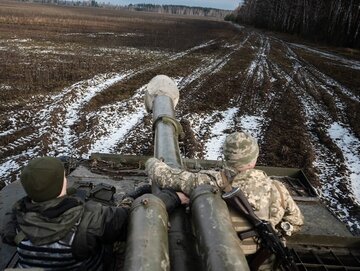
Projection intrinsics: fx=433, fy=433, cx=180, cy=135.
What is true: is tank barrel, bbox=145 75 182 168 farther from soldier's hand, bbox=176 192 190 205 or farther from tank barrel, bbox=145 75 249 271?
tank barrel, bbox=145 75 249 271

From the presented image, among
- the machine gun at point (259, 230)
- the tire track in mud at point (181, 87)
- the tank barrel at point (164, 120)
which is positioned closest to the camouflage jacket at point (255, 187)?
the machine gun at point (259, 230)

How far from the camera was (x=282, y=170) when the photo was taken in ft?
21.2

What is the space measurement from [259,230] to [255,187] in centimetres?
33

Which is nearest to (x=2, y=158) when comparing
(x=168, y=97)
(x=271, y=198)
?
(x=168, y=97)

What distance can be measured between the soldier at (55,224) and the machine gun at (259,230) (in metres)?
0.82

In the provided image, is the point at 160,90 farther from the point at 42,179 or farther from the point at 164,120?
the point at 42,179

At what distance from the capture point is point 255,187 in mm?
3365

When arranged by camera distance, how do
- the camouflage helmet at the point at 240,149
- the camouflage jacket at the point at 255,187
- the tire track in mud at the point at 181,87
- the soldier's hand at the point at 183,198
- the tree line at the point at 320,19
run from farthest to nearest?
the tree line at the point at 320,19 < the tire track in mud at the point at 181,87 < the soldier's hand at the point at 183,198 < the camouflage jacket at the point at 255,187 < the camouflage helmet at the point at 240,149

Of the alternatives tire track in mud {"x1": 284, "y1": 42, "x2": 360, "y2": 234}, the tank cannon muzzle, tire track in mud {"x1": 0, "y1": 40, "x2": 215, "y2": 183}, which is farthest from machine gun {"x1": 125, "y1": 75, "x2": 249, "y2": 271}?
tire track in mud {"x1": 0, "y1": 40, "x2": 215, "y2": 183}

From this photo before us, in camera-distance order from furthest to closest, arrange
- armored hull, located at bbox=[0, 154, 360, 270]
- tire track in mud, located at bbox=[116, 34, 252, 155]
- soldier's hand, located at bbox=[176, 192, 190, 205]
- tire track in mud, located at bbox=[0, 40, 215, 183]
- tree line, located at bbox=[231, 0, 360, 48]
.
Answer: tree line, located at bbox=[231, 0, 360, 48] → tire track in mud, located at bbox=[116, 34, 252, 155] → tire track in mud, located at bbox=[0, 40, 215, 183] → armored hull, located at bbox=[0, 154, 360, 270] → soldier's hand, located at bbox=[176, 192, 190, 205]

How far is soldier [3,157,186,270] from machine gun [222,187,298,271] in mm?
823

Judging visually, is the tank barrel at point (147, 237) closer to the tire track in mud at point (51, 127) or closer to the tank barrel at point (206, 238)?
the tank barrel at point (206, 238)

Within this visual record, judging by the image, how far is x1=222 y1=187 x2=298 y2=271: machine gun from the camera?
3042 millimetres

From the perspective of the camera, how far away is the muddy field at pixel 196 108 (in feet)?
29.1
